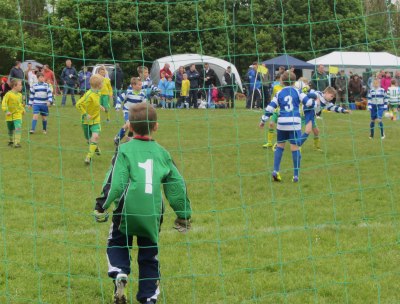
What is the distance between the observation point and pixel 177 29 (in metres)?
17.3

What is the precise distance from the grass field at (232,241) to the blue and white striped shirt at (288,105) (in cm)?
92

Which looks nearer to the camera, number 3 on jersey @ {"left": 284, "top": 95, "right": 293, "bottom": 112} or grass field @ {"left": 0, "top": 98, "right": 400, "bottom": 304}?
grass field @ {"left": 0, "top": 98, "right": 400, "bottom": 304}

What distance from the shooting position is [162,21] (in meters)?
15.9

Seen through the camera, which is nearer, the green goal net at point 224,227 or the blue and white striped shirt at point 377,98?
the green goal net at point 224,227

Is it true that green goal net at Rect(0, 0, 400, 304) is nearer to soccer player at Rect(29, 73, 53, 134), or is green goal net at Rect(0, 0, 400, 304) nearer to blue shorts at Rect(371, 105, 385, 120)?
soccer player at Rect(29, 73, 53, 134)

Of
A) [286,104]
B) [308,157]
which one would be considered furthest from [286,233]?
[308,157]

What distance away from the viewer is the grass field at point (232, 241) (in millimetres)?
5023

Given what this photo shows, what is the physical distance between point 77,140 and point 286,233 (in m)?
8.63

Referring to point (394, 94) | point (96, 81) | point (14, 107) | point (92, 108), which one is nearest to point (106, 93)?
point (14, 107)

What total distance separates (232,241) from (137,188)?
89.0 inches

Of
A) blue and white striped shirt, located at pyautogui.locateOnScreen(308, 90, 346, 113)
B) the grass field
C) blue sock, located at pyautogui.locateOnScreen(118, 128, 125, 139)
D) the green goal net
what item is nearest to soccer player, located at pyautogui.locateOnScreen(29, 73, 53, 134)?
the green goal net

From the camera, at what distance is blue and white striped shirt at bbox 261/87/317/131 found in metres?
9.35

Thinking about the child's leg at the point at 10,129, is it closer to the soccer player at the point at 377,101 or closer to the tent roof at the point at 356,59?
the soccer player at the point at 377,101

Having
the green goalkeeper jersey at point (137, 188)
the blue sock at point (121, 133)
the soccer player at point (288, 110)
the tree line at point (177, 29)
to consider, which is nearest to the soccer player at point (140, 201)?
the green goalkeeper jersey at point (137, 188)
